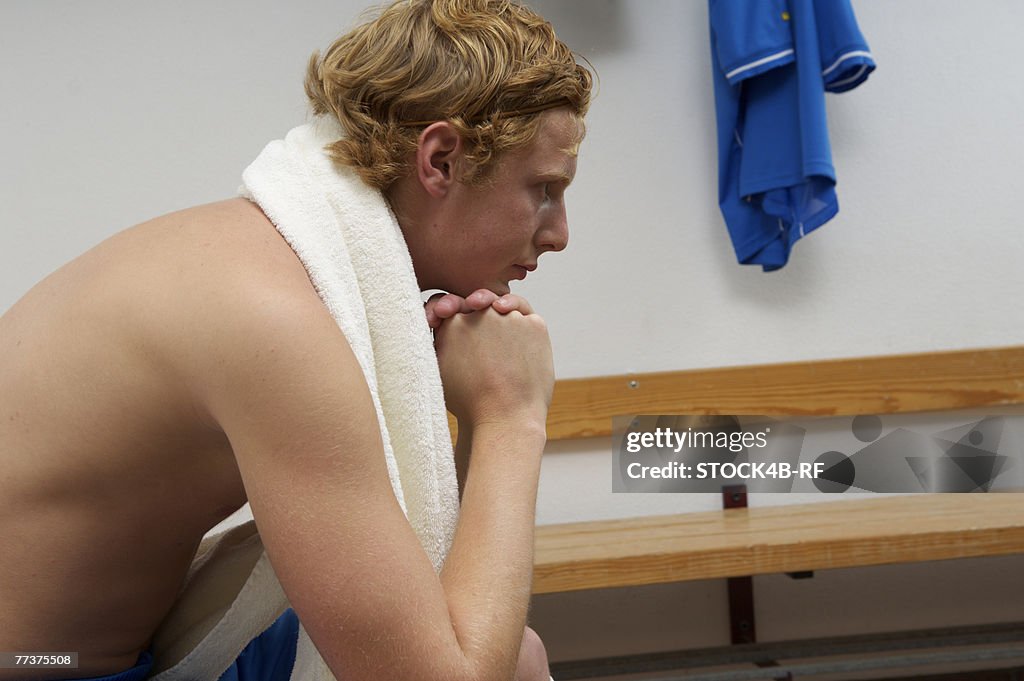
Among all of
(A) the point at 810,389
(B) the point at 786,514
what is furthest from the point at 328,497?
(A) the point at 810,389

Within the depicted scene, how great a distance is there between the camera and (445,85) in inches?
36.2

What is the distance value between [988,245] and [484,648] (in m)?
2.00

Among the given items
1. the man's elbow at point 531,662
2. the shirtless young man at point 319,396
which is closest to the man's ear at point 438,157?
the shirtless young man at point 319,396

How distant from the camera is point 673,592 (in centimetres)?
227

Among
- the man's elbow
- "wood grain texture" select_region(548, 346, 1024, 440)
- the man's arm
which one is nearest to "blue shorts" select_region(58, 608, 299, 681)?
the man's elbow

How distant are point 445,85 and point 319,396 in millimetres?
369

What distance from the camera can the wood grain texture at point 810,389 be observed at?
7.19ft

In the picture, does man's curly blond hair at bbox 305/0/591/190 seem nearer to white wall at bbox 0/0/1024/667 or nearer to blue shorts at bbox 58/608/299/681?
blue shorts at bbox 58/608/299/681

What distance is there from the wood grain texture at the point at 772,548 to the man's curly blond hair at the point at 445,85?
0.98m

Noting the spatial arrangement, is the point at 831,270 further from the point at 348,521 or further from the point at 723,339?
the point at 348,521

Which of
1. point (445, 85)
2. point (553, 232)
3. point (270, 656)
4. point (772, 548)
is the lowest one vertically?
point (772, 548)

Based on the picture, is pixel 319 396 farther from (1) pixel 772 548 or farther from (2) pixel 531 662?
(1) pixel 772 548

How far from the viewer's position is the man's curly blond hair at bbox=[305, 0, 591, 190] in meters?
0.92

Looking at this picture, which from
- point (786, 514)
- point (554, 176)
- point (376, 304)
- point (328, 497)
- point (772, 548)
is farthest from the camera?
point (786, 514)
